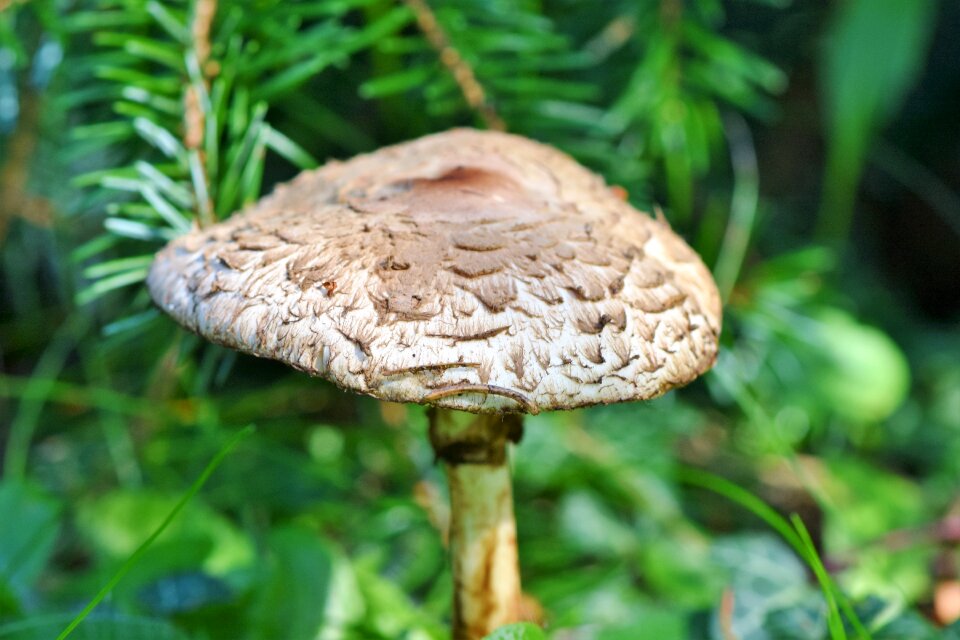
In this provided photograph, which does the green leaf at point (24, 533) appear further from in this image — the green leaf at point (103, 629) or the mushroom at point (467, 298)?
the mushroom at point (467, 298)

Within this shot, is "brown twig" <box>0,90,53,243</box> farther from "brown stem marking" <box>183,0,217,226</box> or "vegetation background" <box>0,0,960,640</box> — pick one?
"brown stem marking" <box>183,0,217,226</box>

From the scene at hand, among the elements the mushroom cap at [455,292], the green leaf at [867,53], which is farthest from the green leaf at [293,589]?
the green leaf at [867,53]

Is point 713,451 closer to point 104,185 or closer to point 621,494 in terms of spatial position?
point 621,494

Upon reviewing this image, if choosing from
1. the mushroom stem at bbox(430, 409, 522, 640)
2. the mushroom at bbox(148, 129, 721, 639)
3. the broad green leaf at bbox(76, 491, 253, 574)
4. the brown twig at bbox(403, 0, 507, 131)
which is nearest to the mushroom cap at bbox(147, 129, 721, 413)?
the mushroom at bbox(148, 129, 721, 639)

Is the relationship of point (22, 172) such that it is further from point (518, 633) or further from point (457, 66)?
point (518, 633)

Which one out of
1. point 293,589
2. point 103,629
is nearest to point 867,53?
point 293,589

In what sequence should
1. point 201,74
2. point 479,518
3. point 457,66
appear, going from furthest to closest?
point 457,66
point 201,74
point 479,518
